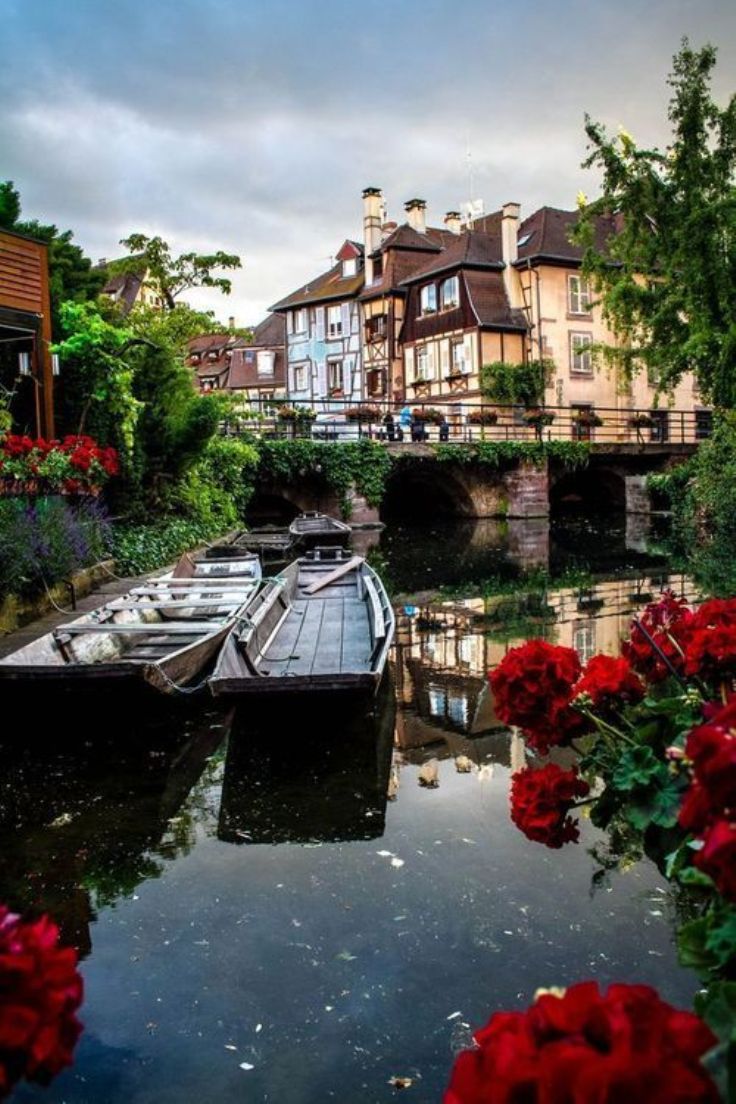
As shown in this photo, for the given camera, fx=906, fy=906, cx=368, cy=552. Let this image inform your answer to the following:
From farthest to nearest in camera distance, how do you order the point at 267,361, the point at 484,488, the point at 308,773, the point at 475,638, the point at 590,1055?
the point at 267,361, the point at 484,488, the point at 475,638, the point at 308,773, the point at 590,1055

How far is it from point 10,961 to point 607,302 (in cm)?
2628

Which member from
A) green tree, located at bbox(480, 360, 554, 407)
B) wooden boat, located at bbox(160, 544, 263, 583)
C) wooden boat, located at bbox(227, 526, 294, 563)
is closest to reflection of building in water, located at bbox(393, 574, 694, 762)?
wooden boat, located at bbox(160, 544, 263, 583)

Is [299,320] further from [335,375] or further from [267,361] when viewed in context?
[267,361]

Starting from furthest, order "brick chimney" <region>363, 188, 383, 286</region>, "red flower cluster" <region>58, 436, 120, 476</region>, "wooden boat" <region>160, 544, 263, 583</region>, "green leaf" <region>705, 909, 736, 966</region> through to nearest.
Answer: "brick chimney" <region>363, 188, 383, 286</region> → "wooden boat" <region>160, 544, 263, 583</region> → "red flower cluster" <region>58, 436, 120, 476</region> → "green leaf" <region>705, 909, 736, 966</region>

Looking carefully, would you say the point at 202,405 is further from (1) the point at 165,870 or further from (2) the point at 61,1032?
(2) the point at 61,1032

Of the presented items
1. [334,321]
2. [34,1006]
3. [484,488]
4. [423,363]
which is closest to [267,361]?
[334,321]

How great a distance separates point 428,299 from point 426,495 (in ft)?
32.1

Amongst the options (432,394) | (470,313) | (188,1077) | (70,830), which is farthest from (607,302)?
(188,1077)

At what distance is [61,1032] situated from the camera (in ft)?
4.07

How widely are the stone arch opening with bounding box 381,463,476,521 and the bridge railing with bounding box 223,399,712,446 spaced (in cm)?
122

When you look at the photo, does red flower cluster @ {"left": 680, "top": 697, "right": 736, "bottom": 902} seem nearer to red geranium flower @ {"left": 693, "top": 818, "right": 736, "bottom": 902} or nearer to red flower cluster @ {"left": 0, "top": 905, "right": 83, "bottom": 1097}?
red geranium flower @ {"left": 693, "top": 818, "right": 736, "bottom": 902}

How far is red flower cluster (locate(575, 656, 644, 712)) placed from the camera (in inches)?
127

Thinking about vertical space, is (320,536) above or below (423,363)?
below

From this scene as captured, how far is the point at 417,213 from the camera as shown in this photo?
47.4 m
